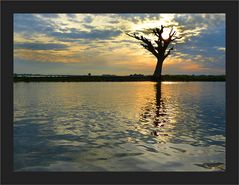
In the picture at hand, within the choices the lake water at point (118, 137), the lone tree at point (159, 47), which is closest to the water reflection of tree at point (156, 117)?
the lake water at point (118, 137)

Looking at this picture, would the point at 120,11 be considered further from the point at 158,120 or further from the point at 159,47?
the point at 159,47

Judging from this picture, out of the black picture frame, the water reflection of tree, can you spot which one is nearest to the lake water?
the water reflection of tree

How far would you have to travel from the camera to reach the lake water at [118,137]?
810 centimetres

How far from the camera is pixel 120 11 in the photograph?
7.77m

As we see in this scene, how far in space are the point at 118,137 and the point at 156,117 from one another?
3.87 metres

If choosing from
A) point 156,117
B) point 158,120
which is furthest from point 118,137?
point 156,117

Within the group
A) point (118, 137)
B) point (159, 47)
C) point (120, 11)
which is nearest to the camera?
point (120, 11)

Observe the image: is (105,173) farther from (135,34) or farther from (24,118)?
(135,34)

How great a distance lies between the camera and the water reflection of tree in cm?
1168

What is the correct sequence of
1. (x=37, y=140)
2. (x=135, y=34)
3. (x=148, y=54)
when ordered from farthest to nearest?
1. (x=148, y=54)
2. (x=135, y=34)
3. (x=37, y=140)

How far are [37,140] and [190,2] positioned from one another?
5263 mm

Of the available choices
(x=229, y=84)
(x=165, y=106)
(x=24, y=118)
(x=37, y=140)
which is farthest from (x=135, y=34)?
(x=229, y=84)

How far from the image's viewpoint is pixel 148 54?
19609 millimetres
